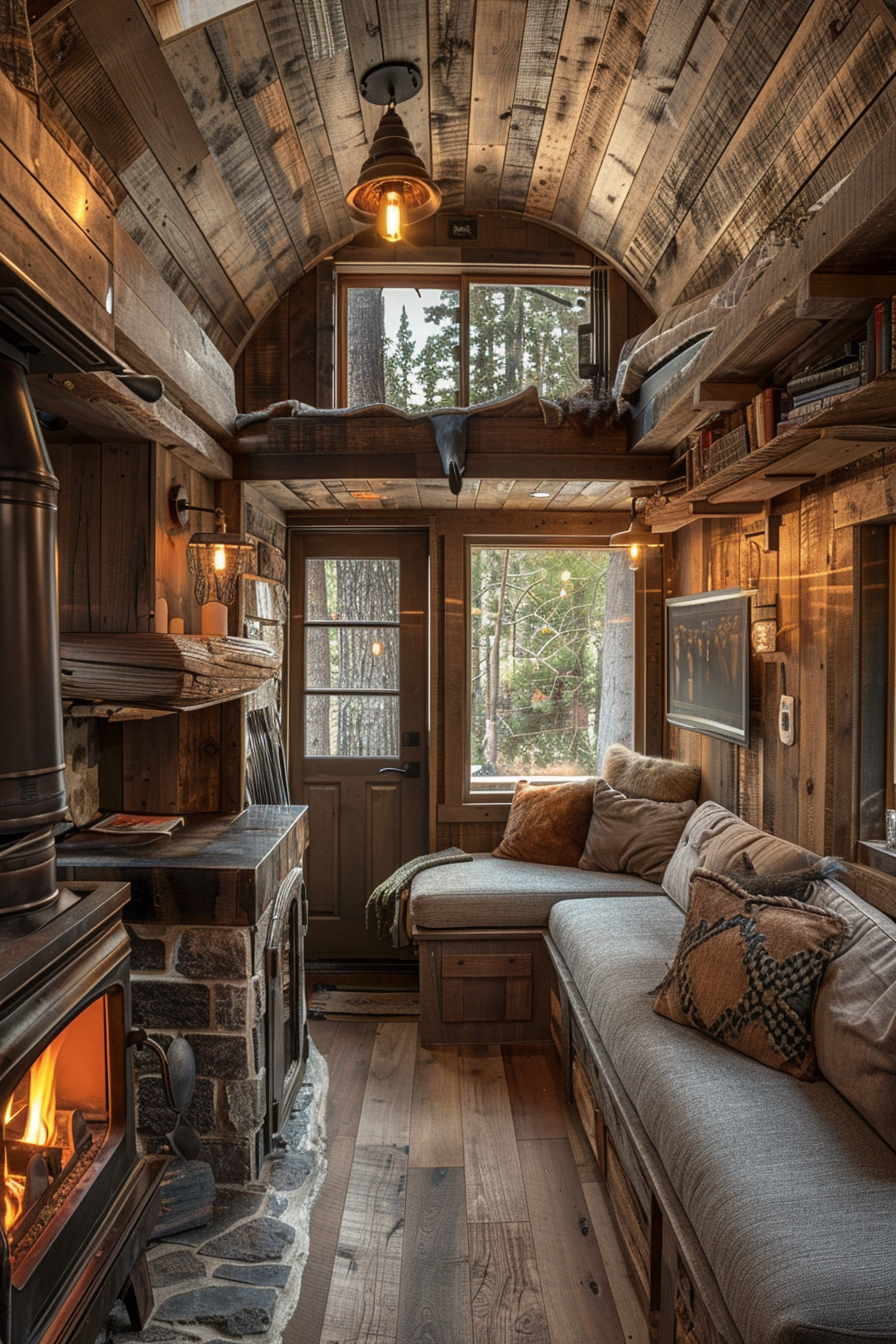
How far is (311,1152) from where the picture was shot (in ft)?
8.59

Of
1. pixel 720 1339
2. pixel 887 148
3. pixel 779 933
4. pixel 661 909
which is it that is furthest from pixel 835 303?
pixel 661 909

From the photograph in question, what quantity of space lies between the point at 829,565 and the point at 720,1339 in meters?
1.89

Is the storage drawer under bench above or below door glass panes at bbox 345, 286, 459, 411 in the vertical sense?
below

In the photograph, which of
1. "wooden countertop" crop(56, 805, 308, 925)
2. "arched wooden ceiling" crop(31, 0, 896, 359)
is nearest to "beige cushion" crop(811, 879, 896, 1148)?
"wooden countertop" crop(56, 805, 308, 925)

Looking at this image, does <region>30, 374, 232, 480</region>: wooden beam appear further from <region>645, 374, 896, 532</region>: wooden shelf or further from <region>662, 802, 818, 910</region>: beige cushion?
<region>662, 802, 818, 910</region>: beige cushion

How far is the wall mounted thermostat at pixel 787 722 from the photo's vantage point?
2.73 m

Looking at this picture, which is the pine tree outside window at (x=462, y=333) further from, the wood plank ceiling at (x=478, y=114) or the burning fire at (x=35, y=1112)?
the burning fire at (x=35, y=1112)

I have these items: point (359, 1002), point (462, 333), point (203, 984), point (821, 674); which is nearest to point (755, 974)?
point (821, 674)

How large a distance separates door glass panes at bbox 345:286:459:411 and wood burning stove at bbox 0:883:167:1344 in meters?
2.78

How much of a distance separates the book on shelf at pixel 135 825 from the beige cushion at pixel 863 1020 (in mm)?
1844

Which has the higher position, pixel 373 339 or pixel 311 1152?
pixel 373 339

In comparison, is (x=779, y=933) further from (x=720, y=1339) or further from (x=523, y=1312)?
(x=523, y=1312)

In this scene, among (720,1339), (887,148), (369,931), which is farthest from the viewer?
(369,931)

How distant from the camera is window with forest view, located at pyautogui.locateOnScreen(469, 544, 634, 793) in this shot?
14.0ft
